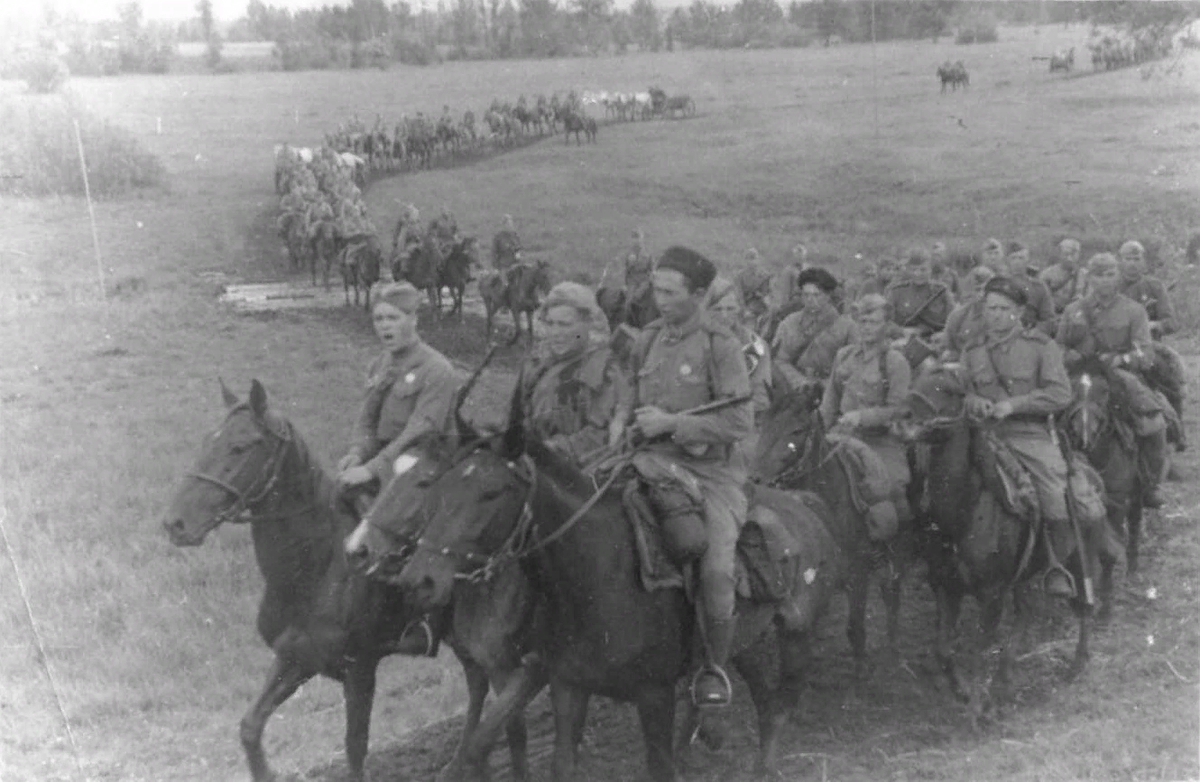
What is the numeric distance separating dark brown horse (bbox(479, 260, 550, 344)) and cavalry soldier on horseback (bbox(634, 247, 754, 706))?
721 cm

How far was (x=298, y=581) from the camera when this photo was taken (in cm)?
582

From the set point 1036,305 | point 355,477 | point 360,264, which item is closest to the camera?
point 355,477

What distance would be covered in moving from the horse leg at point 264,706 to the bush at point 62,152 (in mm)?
4608

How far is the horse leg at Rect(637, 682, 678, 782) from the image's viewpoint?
531 centimetres

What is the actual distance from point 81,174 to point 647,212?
4659 millimetres

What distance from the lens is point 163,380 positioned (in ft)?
30.0

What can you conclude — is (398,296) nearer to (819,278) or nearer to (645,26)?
(819,278)

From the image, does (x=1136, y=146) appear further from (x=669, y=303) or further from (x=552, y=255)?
(x=669, y=303)

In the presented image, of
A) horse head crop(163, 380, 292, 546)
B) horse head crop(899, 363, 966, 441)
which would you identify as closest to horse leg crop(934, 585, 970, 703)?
horse head crop(899, 363, 966, 441)

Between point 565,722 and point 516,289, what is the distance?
8.69m

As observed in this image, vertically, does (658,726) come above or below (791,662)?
above

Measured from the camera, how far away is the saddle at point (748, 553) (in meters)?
5.13

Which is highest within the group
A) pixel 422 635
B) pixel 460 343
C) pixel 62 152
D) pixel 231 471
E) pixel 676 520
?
pixel 62 152

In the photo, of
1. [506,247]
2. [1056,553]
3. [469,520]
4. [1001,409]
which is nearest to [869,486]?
[1001,409]
